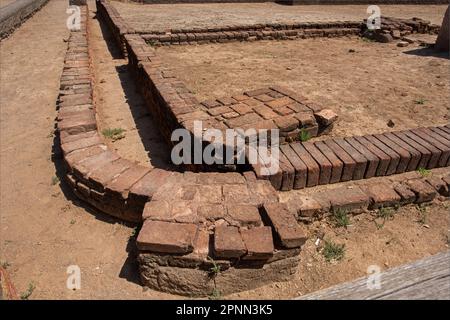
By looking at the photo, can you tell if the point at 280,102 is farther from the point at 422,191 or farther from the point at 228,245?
the point at 228,245

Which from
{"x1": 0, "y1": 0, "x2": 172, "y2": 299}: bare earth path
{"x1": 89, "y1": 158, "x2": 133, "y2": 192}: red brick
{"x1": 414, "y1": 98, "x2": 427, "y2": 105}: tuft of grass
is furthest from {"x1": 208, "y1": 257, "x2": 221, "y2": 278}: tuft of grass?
{"x1": 414, "y1": 98, "x2": 427, "y2": 105}: tuft of grass

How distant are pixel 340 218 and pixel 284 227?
0.78m

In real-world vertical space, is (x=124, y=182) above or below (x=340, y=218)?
above

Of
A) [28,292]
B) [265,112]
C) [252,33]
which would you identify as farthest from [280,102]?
[252,33]

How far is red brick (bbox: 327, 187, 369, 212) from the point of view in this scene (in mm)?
2648

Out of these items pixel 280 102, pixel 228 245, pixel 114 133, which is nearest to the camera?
pixel 228 245

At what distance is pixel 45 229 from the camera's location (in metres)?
2.77

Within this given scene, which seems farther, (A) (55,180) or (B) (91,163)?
(A) (55,180)

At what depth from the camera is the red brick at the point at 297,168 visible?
2.79m

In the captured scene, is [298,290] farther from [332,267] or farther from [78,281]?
[78,281]

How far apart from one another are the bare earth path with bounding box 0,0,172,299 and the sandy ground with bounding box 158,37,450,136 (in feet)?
7.66

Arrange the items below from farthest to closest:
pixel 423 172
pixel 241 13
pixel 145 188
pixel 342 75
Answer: pixel 241 13 → pixel 342 75 → pixel 423 172 → pixel 145 188

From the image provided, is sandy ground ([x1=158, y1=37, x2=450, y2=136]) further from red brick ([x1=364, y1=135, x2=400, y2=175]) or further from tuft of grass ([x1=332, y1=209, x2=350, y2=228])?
tuft of grass ([x1=332, y1=209, x2=350, y2=228])
